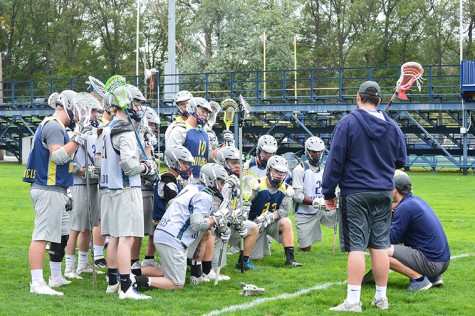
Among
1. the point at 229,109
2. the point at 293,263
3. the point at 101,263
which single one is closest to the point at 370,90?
the point at 293,263

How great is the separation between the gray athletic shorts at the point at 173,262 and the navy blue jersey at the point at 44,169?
49.7 inches

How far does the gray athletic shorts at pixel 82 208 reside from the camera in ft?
33.6

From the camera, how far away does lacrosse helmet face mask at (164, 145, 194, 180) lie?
943 centimetres

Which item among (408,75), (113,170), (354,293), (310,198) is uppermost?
(408,75)

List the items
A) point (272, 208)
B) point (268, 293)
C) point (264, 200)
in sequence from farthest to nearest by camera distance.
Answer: point (272, 208), point (264, 200), point (268, 293)

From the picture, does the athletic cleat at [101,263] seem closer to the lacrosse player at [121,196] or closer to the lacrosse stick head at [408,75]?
the lacrosse player at [121,196]

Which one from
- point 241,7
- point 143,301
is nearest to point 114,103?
point 143,301

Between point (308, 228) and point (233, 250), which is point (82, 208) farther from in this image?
point (308, 228)

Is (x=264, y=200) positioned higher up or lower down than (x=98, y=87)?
lower down

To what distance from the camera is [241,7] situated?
→ 5322 centimetres

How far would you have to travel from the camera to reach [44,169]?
8.77 meters

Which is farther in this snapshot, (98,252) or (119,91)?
(98,252)

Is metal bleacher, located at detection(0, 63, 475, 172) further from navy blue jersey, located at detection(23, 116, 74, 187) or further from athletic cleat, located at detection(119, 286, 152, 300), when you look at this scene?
athletic cleat, located at detection(119, 286, 152, 300)

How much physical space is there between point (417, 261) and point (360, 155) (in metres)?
1.76
